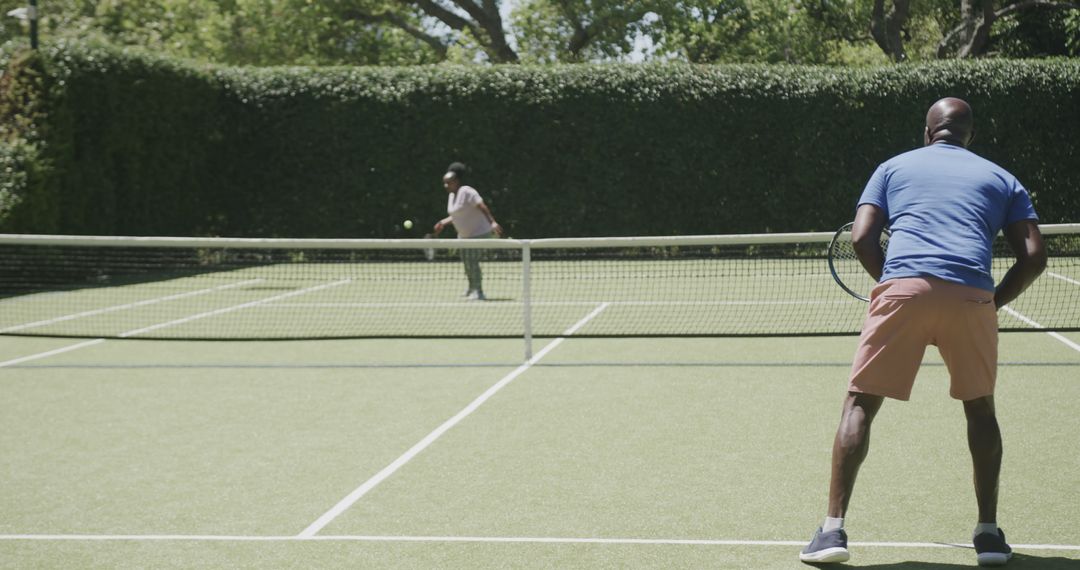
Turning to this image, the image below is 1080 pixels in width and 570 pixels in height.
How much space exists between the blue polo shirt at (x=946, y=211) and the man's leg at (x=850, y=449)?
1.58ft

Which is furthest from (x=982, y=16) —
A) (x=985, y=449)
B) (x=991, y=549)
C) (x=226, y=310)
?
(x=991, y=549)

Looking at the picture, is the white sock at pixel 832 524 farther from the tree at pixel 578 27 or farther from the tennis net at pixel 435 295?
the tree at pixel 578 27

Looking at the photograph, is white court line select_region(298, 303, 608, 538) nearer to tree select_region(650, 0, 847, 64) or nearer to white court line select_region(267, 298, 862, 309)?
white court line select_region(267, 298, 862, 309)

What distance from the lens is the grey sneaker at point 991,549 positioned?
4.57 metres

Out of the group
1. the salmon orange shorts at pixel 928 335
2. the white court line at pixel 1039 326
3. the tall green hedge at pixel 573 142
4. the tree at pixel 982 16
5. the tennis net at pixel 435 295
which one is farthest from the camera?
the tree at pixel 982 16

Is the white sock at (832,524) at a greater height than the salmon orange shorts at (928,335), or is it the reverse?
the salmon orange shorts at (928,335)

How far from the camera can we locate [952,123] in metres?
4.74

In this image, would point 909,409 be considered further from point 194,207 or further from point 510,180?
point 194,207

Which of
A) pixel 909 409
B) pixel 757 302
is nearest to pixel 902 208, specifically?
pixel 909 409

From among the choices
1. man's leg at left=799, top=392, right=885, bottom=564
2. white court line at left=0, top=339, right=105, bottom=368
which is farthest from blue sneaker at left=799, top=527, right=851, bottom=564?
white court line at left=0, top=339, right=105, bottom=368

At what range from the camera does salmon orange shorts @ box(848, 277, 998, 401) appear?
14.7ft

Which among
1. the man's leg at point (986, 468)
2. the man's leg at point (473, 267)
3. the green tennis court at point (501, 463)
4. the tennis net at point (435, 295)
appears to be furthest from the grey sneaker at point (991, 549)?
the man's leg at point (473, 267)

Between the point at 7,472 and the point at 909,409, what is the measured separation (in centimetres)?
527

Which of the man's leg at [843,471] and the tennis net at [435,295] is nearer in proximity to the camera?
the man's leg at [843,471]
